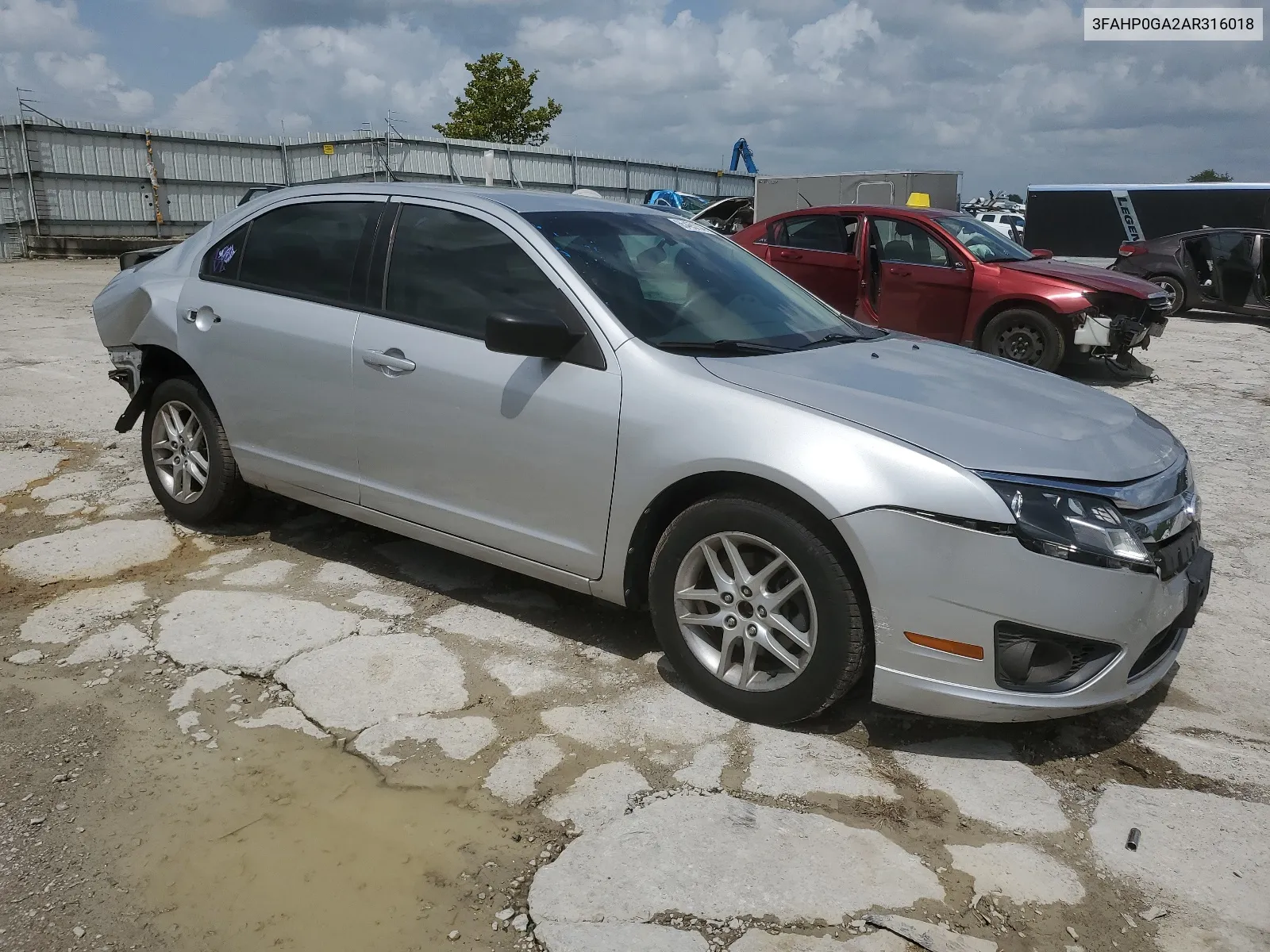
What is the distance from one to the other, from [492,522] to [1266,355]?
1116 cm

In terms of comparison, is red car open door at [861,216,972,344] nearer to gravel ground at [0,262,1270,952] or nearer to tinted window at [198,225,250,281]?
gravel ground at [0,262,1270,952]

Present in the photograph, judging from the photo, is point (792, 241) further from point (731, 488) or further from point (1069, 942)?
point (1069, 942)

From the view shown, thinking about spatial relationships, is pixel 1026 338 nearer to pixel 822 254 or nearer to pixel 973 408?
pixel 822 254

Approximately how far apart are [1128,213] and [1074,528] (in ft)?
62.6

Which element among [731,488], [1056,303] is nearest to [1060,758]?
[731,488]

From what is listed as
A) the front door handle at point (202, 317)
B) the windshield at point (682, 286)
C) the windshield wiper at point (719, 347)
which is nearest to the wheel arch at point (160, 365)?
the front door handle at point (202, 317)

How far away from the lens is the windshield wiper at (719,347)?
3.42 m

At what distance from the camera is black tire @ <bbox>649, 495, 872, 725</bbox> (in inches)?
116

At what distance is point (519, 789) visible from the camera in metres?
2.86

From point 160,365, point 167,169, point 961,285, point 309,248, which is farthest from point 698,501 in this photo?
point 167,169

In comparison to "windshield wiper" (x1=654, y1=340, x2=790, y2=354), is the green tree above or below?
above

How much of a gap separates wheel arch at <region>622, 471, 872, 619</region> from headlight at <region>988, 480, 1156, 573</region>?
0.46m

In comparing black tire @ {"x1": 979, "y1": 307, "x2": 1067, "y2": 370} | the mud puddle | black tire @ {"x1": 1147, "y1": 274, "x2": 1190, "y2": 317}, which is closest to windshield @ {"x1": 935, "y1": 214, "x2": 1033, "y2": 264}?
black tire @ {"x1": 979, "y1": 307, "x2": 1067, "y2": 370}

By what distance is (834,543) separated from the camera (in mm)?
2951
